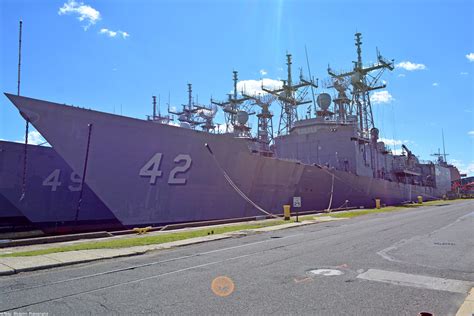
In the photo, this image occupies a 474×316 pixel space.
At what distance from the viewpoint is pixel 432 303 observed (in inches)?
179

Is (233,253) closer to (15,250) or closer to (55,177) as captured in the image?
(15,250)

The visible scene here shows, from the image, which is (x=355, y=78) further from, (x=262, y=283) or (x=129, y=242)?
(x=262, y=283)

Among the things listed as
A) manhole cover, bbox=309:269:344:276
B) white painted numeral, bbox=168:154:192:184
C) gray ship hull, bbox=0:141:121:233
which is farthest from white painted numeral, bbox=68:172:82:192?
manhole cover, bbox=309:269:344:276

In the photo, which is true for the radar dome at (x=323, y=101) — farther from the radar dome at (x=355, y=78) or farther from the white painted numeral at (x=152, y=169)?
the white painted numeral at (x=152, y=169)

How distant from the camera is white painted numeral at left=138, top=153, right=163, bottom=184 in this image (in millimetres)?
13461

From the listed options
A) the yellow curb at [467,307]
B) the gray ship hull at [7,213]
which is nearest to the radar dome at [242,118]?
the gray ship hull at [7,213]

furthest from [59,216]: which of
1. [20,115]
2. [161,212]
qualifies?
[20,115]

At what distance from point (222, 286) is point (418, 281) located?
296cm

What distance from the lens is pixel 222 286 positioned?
546 cm

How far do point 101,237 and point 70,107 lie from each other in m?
4.28

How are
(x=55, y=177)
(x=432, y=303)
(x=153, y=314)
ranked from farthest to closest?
(x=55, y=177) < (x=432, y=303) < (x=153, y=314)

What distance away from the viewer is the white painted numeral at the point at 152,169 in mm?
13461

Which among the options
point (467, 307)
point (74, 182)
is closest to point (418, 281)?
point (467, 307)

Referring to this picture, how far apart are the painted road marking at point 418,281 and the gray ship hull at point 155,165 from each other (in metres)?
9.19
